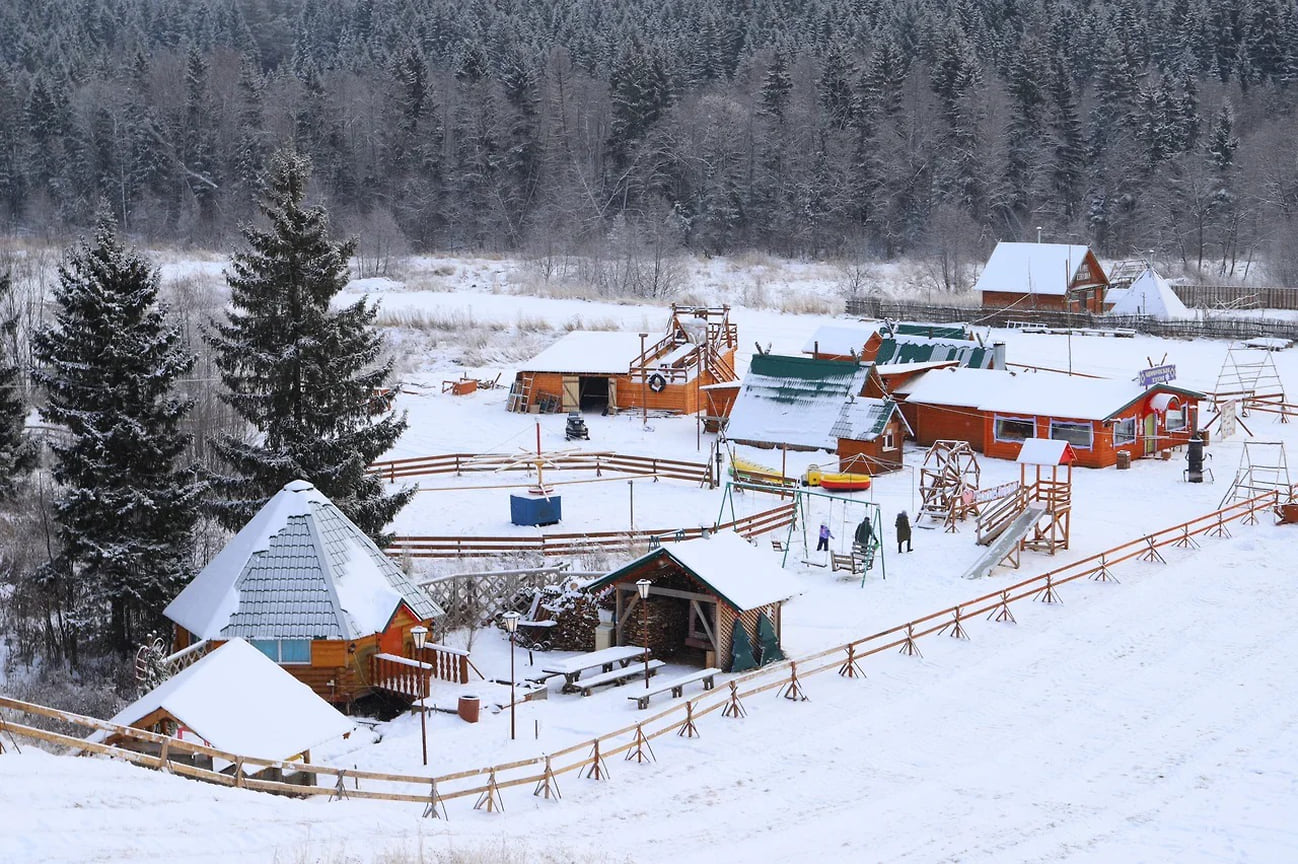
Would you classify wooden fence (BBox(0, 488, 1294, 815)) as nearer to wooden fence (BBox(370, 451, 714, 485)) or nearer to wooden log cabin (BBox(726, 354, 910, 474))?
wooden log cabin (BBox(726, 354, 910, 474))

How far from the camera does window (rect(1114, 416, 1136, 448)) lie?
4238cm

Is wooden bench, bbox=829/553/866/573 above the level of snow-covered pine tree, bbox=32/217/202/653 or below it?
below

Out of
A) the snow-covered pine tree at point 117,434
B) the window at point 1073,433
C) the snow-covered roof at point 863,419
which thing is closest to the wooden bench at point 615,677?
the snow-covered pine tree at point 117,434

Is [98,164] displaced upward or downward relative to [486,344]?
upward

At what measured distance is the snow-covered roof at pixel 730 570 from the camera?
85.6 feet

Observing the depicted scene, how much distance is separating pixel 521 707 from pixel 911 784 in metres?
6.94

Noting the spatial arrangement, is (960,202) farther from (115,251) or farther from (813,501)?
(115,251)

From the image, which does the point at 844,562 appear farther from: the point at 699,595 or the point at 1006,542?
the point at 699,595

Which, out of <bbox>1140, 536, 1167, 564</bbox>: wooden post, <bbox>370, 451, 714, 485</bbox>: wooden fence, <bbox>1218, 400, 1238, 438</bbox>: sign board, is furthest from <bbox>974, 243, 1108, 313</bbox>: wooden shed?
<bbox>1140, 536, 1167, 564</bbox>: wooden post

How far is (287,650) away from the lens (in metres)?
24.9

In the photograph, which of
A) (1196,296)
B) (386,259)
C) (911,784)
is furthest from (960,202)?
(911,784)

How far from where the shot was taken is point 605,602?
28.9 metres

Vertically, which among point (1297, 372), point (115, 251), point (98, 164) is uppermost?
point (98, 164)

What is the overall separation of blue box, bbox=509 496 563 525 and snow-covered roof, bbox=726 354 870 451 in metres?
9.80
